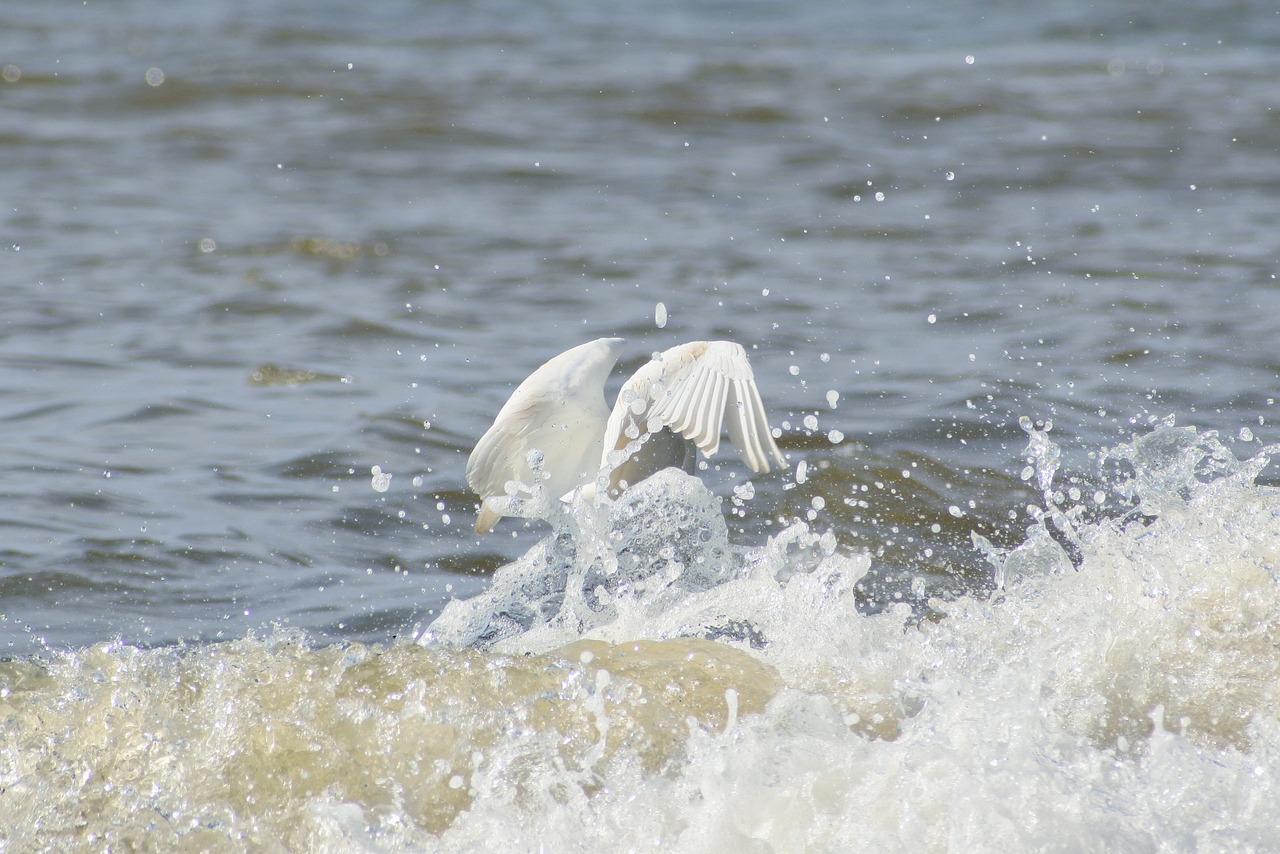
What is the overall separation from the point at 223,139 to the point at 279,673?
7.29 meters

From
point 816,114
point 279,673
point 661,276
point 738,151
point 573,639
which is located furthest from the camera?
point 816,114

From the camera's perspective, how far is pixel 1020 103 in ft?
32.9

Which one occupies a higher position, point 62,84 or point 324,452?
point 62,84

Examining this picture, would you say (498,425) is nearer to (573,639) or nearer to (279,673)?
(573,639)

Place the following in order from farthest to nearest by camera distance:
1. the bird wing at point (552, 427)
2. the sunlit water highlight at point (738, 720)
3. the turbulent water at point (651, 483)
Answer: the bird wing at point (552, 427)
the turbulent water at point (651, 483)
the sunlit water highlight at point (738, 720)

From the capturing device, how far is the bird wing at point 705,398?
3227 mm

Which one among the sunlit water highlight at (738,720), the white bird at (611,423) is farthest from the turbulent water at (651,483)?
the white bird at (611,423)

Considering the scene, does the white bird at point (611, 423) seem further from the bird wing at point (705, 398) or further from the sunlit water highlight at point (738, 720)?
the sunlit water highlight at point (738, 720)

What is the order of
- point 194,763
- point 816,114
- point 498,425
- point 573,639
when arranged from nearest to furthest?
1. point 194,763
2. point 573,639
3. point 498,425
4. point 816,114

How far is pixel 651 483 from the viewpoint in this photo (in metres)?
3.43

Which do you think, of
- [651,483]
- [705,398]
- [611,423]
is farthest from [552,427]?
[705,398]

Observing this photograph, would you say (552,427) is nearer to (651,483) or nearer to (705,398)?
(651,483)

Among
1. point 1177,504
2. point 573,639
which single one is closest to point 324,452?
point 573,639

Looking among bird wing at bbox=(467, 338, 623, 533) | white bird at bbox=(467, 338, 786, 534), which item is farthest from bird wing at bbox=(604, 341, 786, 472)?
bird wing at bbox=(467, 338, 623, 533)
